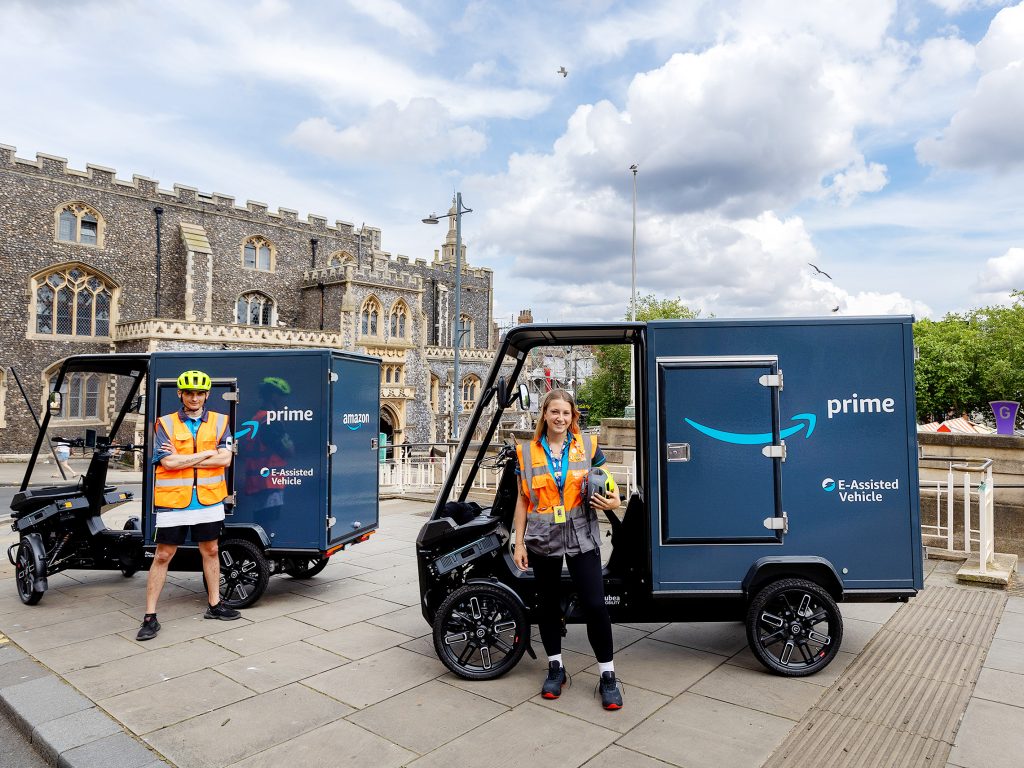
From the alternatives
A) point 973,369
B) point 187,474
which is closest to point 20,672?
point 187,474

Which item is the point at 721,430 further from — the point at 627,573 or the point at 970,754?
the point at 970,754

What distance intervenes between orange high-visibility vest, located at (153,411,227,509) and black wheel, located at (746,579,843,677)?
4.27 m

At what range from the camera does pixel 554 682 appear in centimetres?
423

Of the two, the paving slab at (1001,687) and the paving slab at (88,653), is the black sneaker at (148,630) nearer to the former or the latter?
the paving slab at (88,653)

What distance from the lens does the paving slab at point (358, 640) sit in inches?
202

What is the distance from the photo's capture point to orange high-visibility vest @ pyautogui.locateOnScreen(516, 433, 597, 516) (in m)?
4.17

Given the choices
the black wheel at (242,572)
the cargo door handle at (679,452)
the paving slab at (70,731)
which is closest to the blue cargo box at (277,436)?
the black wheel at (242,572)

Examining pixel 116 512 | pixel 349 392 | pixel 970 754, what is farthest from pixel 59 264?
pixel 970 754

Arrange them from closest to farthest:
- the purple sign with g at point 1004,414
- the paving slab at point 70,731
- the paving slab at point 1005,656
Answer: the paving slab at point 70,731 → the paving slab at point 1005,656 → the purple sign with g at point 1004,414

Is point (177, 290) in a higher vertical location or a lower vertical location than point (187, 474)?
higher

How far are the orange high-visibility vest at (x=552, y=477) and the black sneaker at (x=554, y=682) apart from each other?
3.28 feet

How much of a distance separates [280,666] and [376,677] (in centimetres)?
74

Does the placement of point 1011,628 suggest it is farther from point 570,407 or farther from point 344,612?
point 344,612

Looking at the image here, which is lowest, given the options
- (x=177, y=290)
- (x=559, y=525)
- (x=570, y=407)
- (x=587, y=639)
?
(x=587, y=639)
